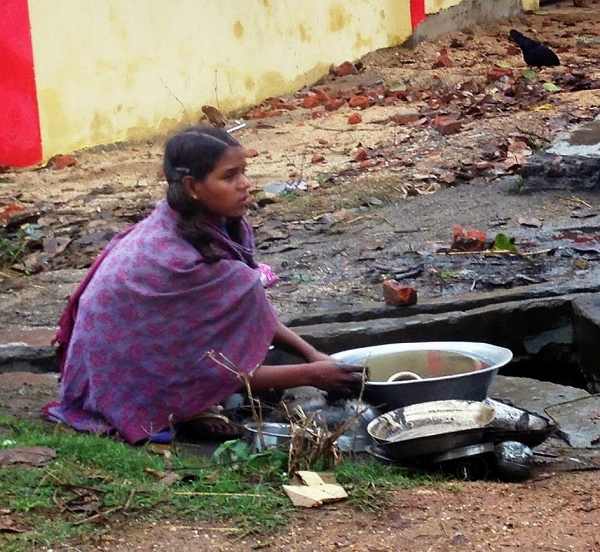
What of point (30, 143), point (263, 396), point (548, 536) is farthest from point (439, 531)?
point (30, 143)

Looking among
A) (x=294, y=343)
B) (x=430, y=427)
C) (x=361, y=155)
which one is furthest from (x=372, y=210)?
(x=430, y=427)

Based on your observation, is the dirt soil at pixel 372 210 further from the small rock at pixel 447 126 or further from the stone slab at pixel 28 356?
the stone slab at pixel 28 356

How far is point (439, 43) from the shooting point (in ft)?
42.8

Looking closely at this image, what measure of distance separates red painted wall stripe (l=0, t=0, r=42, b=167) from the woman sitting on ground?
A: 4749mm

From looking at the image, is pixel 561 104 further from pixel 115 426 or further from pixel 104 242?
pixel 115 426

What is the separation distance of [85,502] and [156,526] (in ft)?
0.71


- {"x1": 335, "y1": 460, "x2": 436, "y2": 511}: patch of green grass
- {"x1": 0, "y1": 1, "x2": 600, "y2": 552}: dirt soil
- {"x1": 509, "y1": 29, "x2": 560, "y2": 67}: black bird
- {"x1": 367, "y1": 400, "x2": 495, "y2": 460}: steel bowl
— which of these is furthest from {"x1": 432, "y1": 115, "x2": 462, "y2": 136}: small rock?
{"x1": 335, "y1": 460, "x2": 436, "y2": 511}: patch of green grass

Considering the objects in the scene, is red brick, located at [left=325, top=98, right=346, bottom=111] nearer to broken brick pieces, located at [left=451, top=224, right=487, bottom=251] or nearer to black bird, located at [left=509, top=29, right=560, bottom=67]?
black bird, located at [left=509, top=29, right=560, bottom=67]

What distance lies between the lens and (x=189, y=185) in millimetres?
3877

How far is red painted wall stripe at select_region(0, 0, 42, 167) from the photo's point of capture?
27.3ft

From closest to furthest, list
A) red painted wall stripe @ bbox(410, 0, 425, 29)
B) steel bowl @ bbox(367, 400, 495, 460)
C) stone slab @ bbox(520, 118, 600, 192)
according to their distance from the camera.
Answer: steel bowl @ bbox(367, 400, 495, 460) → stone slab @ bbox(520, 118, 600, 192) → red painted wall stripe @ bbox(410, 0, 425, 29)

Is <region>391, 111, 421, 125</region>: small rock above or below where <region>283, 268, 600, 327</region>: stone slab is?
above

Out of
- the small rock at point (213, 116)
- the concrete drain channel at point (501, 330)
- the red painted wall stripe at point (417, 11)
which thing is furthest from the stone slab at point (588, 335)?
the red painted wall stripe at point (417, 11)

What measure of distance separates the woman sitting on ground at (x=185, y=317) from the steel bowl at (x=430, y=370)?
0.42 feet
